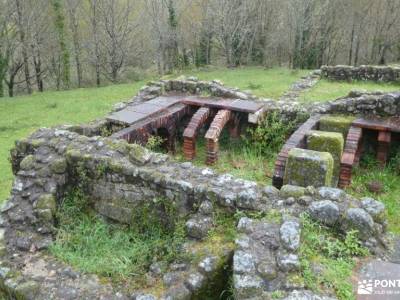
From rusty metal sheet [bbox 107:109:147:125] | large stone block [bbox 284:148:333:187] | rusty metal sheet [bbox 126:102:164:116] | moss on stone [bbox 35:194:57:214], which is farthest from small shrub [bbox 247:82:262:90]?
moss on stone [bbox 35:194:57:214]

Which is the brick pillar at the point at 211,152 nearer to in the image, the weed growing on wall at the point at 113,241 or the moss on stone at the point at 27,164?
the weed growing on wall at the point at 113,241

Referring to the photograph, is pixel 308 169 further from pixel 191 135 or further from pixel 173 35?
pixel 173 35

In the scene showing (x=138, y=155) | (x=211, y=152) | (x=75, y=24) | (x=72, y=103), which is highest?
(x=75, y=24)

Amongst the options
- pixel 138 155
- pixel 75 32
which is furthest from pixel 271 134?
pixel 75 32

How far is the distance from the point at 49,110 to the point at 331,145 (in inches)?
416

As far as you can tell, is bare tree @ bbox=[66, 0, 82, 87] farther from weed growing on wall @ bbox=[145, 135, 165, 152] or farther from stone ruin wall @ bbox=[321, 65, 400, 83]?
weed growing on wall @ bbox=[145, 135, 165, 152]

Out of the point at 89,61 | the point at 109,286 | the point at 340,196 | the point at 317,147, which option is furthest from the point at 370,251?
the point at 89,61

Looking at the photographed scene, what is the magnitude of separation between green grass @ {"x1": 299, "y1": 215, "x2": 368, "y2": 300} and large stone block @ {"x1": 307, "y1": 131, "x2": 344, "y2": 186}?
10.4 feet

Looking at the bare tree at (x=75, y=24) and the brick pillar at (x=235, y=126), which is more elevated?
the bare tree at (x=75, y=24)

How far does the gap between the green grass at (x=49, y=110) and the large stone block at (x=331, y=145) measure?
268 inches

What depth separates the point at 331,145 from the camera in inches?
272

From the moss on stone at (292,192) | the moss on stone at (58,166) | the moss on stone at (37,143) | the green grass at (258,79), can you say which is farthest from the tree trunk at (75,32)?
the moss on stone at (292,192)

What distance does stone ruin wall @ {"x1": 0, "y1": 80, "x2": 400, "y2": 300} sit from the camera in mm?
3691

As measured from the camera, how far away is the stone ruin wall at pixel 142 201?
12.1 ft
